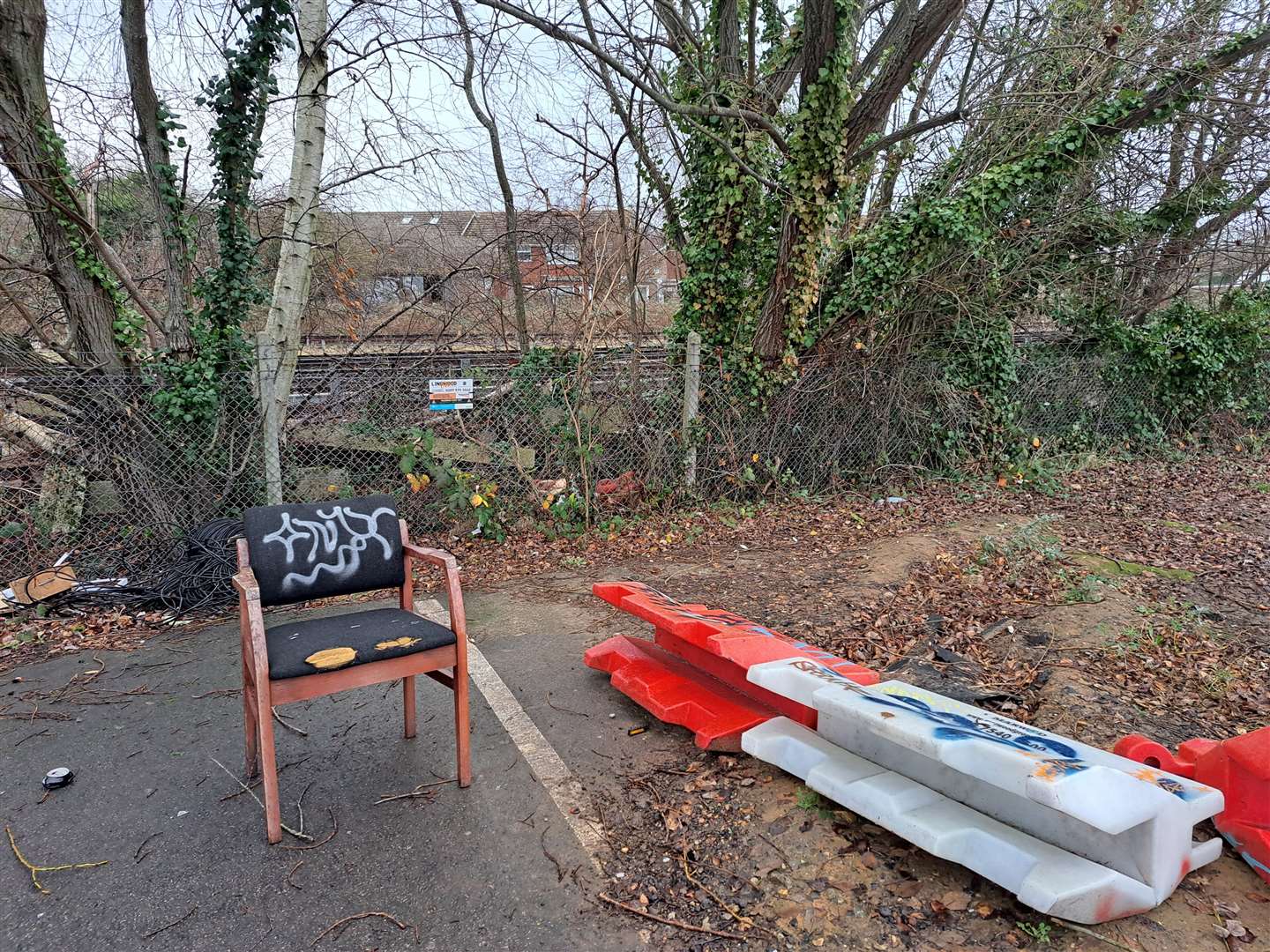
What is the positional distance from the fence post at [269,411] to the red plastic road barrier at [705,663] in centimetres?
322

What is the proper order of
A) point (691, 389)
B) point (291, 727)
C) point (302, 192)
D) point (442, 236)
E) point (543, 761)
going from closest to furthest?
1. point (543, 761)
2. point (291, 727)
3. point (302, 192)
4. point (691, 389)
5. point (442, 236)

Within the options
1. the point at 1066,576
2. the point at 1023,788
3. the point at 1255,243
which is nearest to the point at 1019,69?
the point at 1255,243

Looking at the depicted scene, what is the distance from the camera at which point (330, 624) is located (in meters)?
2.85

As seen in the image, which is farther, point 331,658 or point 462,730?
point 462,730

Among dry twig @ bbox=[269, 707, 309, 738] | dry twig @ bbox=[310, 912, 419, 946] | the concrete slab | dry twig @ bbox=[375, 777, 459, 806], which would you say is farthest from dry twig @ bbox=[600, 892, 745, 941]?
dry twig @ bbox=[269, 707, 309, 738]

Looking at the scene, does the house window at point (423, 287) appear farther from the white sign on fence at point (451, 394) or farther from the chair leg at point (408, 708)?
the chair leg at point (408, 708)

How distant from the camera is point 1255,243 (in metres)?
10.5

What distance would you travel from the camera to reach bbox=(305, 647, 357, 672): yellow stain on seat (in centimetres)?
246

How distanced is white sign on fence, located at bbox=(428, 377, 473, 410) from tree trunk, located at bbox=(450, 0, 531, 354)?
9.13ft

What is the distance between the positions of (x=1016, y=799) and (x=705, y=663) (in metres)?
1.48

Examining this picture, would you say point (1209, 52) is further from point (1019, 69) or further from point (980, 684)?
point (980, 684)

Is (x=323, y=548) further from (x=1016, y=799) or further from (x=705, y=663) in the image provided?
(x=1016, y=799)

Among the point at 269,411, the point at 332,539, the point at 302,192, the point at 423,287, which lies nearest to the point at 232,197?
the point at 302,192

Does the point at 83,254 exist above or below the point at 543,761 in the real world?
above
